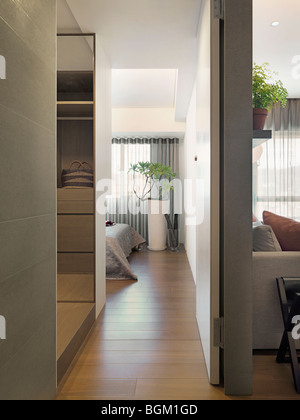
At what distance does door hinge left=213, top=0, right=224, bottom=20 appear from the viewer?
1.65 meters

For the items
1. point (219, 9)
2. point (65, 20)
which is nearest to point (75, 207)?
point (65, 20)

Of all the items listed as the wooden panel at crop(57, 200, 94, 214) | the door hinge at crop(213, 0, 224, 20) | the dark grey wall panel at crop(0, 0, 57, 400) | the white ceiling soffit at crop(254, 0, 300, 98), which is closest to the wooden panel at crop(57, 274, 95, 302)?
the wooden panel at crop(57, 200, 94, 214)

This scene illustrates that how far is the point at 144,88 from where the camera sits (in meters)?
4.89

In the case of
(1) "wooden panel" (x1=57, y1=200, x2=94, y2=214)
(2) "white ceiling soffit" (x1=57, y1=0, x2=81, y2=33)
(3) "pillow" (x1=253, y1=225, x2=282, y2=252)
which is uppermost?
(2) "white ceiling soffit" (x1=57, y1=0, x2=81, y2=33)

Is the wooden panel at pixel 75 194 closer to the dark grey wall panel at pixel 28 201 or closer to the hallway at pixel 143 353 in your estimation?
the hallway at pixel 143 353

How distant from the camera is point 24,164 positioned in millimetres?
1232

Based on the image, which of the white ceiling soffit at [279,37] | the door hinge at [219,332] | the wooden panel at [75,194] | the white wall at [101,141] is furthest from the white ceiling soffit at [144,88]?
the door hinge at [219,332]

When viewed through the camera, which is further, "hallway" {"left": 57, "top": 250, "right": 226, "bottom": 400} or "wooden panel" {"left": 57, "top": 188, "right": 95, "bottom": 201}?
"wooden panel" {"left": 57, "top": 188, "right": 95, "bottom": 201}

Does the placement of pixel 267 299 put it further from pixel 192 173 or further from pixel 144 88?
pixel 144 88

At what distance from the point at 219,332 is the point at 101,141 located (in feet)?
6.26

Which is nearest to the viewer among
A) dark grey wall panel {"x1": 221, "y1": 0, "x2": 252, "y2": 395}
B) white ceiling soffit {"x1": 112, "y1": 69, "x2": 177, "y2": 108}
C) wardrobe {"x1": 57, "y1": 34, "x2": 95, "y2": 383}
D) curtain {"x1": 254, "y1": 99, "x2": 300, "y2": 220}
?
dark grey wall panel {"x1": 221, "y1": 0, "x2": 252, "y2": 395}

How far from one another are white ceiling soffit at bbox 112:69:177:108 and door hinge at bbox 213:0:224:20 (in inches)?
108

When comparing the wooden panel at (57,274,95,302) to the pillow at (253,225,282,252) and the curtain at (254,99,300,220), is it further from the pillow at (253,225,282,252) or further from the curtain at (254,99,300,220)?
the curtain at (254,99,300,220)
